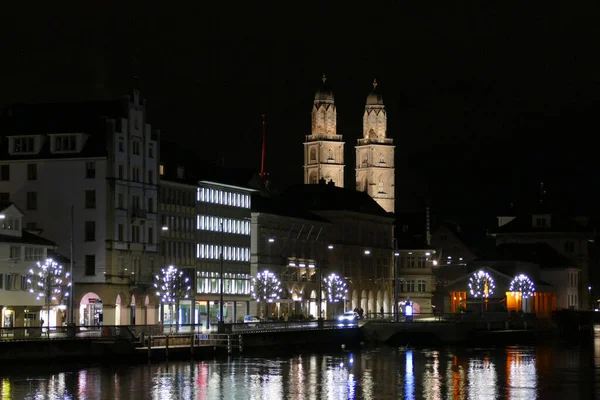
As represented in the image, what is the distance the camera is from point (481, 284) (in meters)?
194

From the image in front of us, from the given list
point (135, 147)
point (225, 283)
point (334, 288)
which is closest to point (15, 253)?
point (135, 147)

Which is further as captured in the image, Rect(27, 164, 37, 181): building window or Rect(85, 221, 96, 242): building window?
Rect(27, 164, 37, 181): building window

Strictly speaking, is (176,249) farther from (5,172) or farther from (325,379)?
(325,379)

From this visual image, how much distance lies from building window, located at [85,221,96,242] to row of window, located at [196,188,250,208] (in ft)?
72.1

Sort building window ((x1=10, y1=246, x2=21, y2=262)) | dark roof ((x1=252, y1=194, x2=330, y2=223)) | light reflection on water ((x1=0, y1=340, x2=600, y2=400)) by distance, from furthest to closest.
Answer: dark roof ((x1=252, y1=194, x2=330, y2=223)), building window ((x1=10, y1=246, x2=21, y2=262)), light reflection on water ((x1=0, y1=340, x2=600, y2=400))

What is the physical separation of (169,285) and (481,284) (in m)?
61.3

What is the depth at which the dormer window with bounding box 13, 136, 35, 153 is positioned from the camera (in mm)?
136625


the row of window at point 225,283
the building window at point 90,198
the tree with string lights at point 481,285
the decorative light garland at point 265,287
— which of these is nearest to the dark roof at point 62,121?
the building window at point 90,198

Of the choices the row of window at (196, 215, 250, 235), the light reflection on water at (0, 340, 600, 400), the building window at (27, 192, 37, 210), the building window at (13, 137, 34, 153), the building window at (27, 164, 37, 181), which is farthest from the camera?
the row of window at (196, 215, 250, 235)

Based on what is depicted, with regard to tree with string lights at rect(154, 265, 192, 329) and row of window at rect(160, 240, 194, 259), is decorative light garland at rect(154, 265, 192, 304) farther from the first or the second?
row of window at rect(160, 240, 194, 259)

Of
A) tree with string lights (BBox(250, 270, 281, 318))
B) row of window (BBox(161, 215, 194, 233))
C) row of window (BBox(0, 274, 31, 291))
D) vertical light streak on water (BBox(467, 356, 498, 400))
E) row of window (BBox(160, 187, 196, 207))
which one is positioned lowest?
vertical light streak on water (BBox(467, 356, 498, 400))

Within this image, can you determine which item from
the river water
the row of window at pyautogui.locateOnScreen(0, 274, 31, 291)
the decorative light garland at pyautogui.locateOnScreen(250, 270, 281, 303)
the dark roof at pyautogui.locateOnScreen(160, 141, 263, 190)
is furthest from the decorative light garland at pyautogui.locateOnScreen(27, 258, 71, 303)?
the decorative light garland at pyautogui.locateOnScreen(250, 270, 281, 303)

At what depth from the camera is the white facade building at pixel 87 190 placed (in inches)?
5285

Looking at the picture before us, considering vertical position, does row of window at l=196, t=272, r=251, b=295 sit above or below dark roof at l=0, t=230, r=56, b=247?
below
